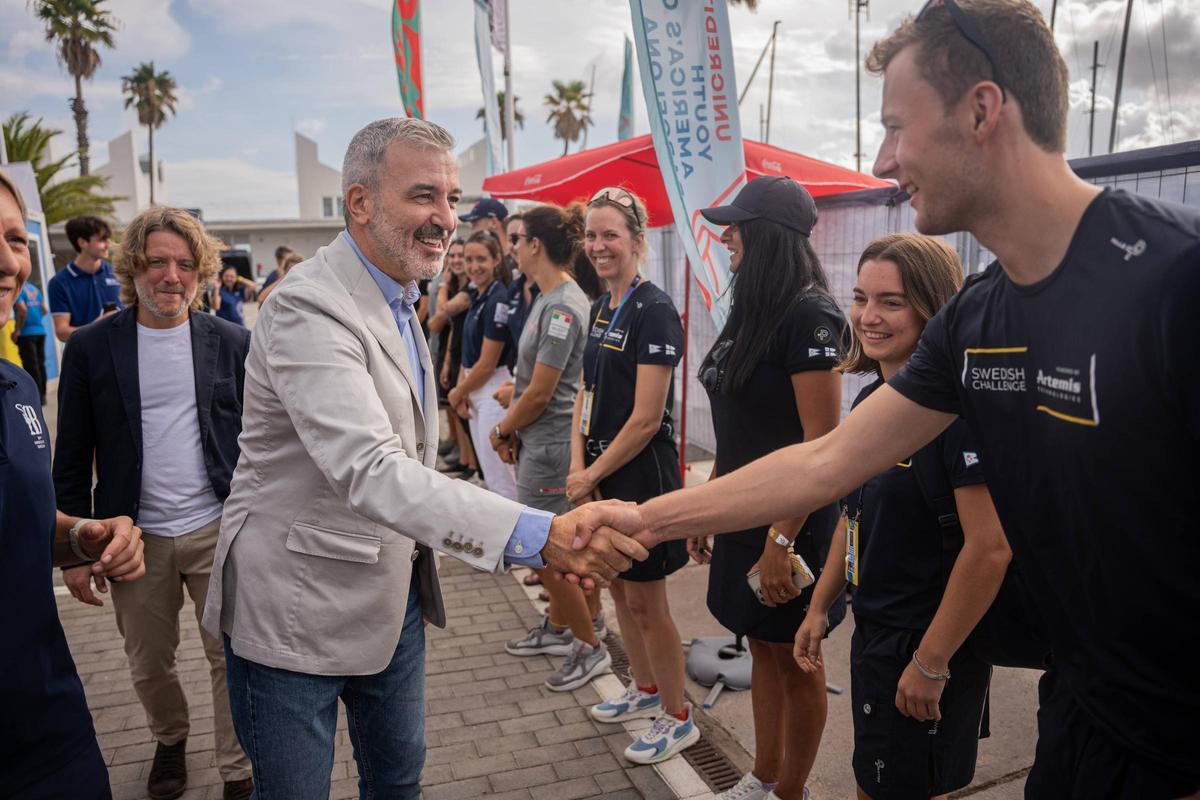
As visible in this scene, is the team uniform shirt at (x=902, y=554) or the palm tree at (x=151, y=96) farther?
the palm tree at (x=151, y=96)

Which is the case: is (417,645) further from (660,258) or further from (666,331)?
(660,258)

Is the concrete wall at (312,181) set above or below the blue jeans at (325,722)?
above

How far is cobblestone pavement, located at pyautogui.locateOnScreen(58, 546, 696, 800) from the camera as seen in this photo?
10.7 ft

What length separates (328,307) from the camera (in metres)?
1.95

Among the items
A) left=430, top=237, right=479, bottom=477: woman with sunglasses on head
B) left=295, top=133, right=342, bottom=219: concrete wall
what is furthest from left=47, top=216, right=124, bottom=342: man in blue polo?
left=295, top=133, right=342, bottom=219: concrete wall

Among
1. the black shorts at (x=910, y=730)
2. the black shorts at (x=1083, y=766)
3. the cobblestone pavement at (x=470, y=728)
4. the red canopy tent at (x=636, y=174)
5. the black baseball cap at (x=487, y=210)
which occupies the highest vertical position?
the red canopy tent at (x=636, y=174)

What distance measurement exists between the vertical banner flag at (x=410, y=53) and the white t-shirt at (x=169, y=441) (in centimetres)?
828

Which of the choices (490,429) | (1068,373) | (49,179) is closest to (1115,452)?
(1068,373)

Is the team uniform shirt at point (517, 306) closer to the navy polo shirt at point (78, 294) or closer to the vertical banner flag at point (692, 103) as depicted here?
the vertical banner flag at point (692, 103)

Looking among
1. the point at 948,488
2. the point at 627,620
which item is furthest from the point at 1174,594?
the point at 627,620

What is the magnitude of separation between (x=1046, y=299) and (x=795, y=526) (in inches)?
58.6

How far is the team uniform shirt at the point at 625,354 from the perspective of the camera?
3.44 meters

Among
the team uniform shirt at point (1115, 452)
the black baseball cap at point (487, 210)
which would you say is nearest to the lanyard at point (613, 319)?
the team uniform shirt at point (1115, 452)

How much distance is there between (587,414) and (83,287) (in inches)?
246
